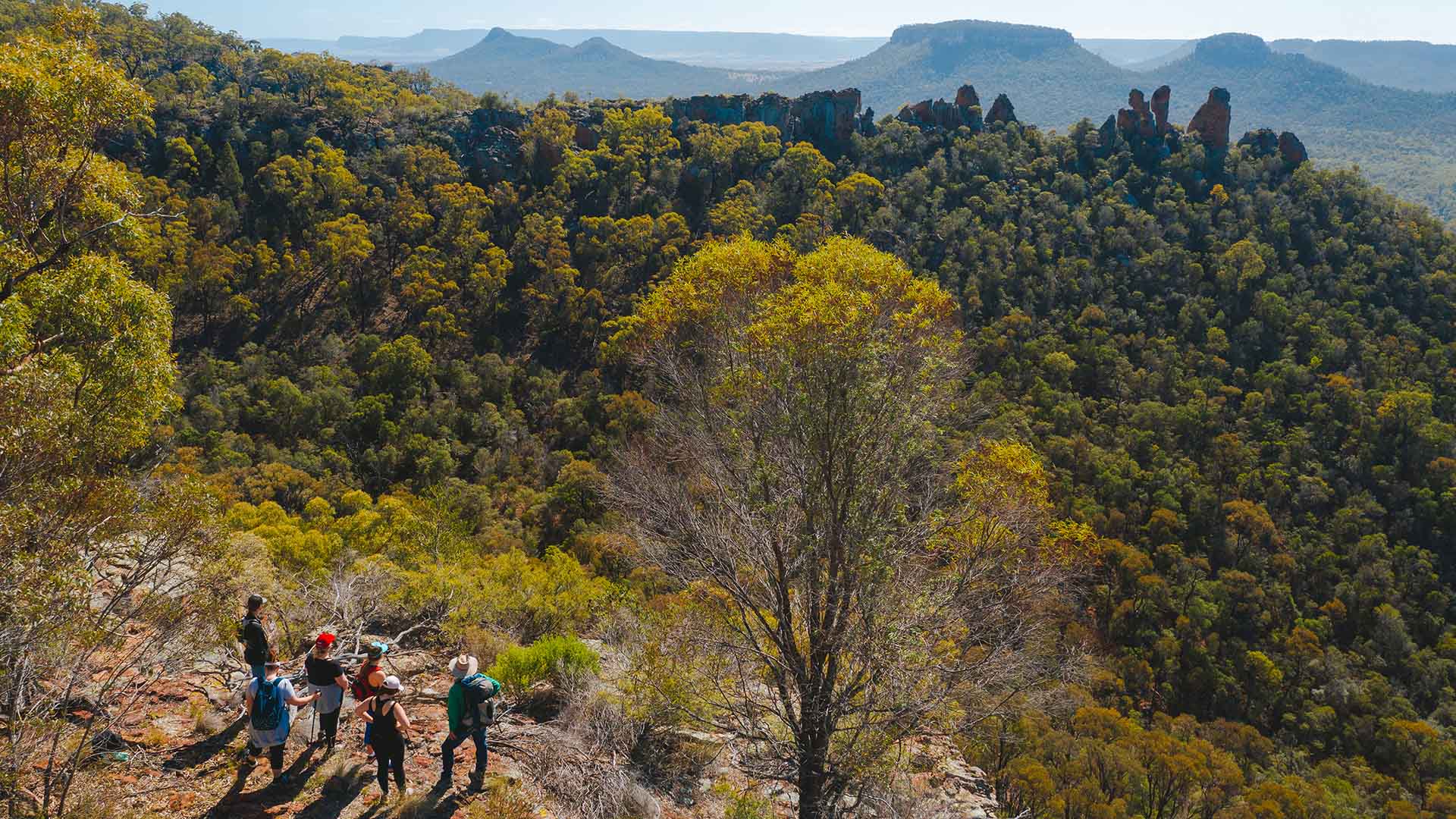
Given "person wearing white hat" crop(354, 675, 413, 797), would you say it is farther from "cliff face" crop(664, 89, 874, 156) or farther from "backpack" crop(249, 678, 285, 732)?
"cliff face" crop(664, 89, 874, 156)

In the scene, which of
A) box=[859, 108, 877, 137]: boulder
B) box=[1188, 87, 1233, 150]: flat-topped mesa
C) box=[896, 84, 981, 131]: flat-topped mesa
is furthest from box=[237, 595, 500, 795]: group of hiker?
box=[1188, 87, 1233, 150]: flat-topped mesa

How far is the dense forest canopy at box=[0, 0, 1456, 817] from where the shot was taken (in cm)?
2386

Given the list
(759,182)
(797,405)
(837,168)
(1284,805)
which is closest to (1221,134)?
(837,168)

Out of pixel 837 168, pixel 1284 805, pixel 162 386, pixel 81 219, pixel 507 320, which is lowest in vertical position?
pixel 1284 805

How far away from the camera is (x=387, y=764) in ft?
22.1

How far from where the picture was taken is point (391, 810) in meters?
6.72

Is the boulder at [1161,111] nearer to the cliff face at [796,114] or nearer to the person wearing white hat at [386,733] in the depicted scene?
the cliff face at [796,114]

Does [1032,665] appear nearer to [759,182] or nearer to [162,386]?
[162,386]

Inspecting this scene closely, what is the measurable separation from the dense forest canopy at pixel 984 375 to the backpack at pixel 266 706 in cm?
393

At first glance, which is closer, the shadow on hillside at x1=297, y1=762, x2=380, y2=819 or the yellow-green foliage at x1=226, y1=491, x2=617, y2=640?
the shadow on hillside at x1=297, y1=762, x2=380, y2=819

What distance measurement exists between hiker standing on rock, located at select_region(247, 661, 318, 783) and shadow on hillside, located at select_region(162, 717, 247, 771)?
81cm

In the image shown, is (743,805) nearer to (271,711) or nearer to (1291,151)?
(271,711)

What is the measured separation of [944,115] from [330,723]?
2727 inches

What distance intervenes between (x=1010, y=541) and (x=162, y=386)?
Answer: 12.7m
